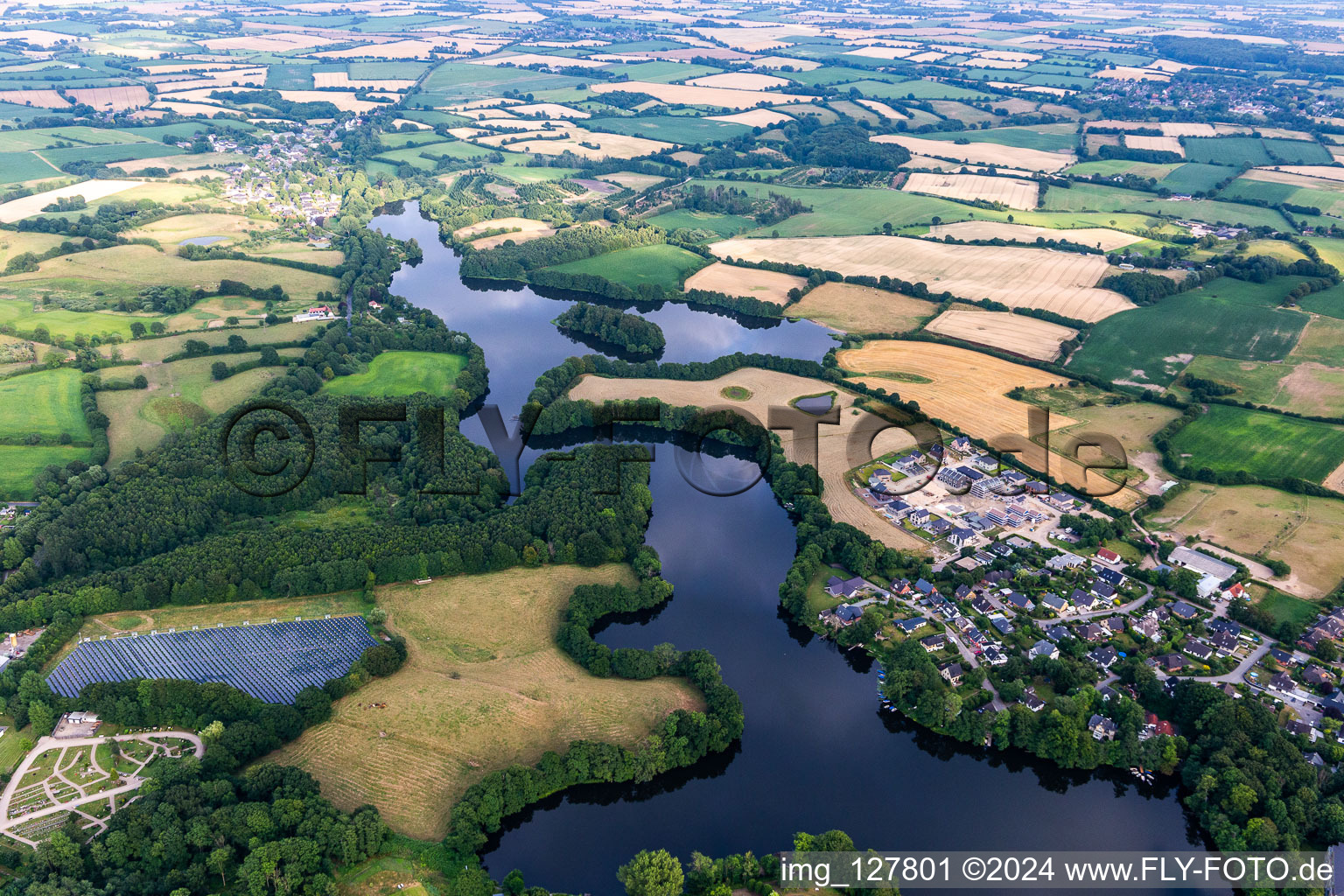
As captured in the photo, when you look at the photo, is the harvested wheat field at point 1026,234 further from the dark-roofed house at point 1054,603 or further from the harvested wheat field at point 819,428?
the dark-roofed house at point 1054,603

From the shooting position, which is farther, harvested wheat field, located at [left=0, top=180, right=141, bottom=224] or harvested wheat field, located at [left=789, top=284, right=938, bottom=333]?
harvested wheat field, located at [left=0, top=180, right=141, bottom=224]

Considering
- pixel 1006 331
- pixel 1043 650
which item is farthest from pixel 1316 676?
pixel 1006 331

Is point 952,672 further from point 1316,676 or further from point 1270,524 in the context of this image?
point 1270,524

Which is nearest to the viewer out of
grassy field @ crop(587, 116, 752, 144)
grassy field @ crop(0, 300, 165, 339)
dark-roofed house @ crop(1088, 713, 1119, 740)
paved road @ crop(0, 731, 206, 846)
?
paved road @ crop(0, 731, 206, 846)

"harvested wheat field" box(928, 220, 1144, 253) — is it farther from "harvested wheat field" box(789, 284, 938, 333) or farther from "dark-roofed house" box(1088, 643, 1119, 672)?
"dark-roofed house" box(1088, 643, 1119, 672)

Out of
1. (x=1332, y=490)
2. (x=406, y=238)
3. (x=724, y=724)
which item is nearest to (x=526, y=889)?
(x=724, y=724)

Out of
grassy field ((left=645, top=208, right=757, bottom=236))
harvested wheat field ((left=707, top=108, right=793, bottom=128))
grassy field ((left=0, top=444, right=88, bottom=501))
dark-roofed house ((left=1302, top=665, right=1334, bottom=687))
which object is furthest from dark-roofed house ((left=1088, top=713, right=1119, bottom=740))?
harvested wheat field ((left=707, top=108, right=793, bottom=128))
